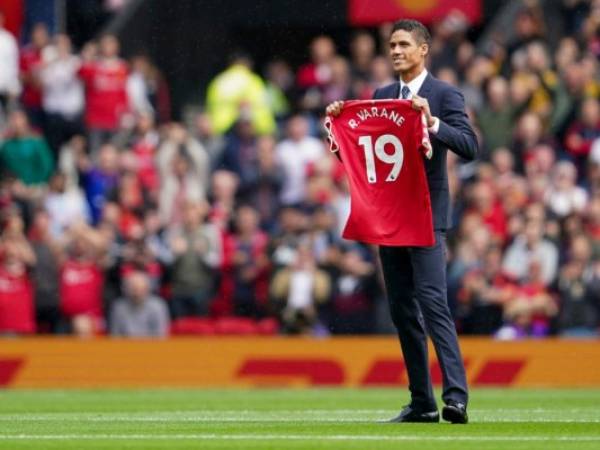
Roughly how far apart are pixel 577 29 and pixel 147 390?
27.9 feet

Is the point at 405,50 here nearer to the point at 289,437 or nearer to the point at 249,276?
the point at 289,437

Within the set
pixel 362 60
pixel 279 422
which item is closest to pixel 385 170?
pixel 279 422

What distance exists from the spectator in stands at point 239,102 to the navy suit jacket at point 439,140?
11.4 m

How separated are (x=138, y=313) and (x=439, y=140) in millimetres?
9400

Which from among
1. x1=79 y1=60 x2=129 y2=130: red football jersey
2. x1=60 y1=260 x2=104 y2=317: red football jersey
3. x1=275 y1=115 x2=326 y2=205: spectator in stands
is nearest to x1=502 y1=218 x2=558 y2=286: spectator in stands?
x1=275 y1=115 x2=326 y2=205: spectator in stands

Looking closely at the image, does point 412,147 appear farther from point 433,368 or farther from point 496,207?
point 496,207

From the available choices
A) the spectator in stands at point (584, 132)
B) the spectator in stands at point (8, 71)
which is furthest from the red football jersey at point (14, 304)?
the spectator in stands at point (584, 132)

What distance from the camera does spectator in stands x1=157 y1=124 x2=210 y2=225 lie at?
69.8ft

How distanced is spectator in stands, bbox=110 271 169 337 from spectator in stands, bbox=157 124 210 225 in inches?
61.3

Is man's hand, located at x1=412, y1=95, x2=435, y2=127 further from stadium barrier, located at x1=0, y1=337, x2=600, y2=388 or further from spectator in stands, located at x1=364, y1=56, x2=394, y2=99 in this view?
spectator in stands, located at x1=364, y1=56, x2=394, y2=99

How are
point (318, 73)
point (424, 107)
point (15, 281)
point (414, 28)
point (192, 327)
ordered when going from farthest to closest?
point (318, 73)
point (192, 327)
point (15, 281)
point (414, 28)
point (424, 107)

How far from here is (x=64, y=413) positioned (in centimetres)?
1300

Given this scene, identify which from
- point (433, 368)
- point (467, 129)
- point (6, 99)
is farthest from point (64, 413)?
point (6, 99)

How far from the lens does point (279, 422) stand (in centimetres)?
1145
